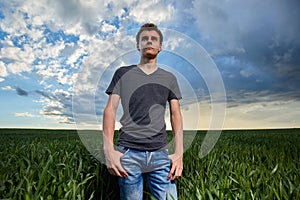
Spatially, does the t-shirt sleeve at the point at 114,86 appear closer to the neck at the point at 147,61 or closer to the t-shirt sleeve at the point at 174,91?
the neck at the point at 147,61

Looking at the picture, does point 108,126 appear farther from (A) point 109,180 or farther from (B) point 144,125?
(A) point 109,180

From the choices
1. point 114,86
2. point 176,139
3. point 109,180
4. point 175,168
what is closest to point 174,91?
point 176,139

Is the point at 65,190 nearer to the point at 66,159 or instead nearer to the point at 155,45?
the point at 66,159

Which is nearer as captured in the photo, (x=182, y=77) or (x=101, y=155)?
(x=182, y=77)

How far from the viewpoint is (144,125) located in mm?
3197

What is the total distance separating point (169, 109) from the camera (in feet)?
11.4

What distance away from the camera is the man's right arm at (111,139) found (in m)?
2.99

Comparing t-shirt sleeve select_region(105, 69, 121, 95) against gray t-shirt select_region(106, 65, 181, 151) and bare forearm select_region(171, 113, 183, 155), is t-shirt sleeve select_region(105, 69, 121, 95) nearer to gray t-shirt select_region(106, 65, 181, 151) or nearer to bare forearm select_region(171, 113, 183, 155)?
gray t-shirt select_region(106, 65, 181, 151)

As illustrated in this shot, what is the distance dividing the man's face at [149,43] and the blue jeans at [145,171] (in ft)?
3.10

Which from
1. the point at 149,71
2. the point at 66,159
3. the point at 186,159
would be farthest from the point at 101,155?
the point at 149,71

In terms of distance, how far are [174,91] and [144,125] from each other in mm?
507

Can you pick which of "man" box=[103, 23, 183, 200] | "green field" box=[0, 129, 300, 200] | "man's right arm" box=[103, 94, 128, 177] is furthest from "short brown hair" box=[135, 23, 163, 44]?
"green field" box=[0, 129, 300, 200]

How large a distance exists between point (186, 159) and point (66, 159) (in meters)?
1.56

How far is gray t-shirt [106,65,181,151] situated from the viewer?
3154 millimetres
